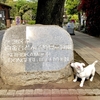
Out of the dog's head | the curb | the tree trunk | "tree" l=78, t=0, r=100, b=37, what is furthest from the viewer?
"tree" l=78, t=0, r=100, b=37

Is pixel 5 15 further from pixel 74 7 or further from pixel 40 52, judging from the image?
pixel 40 52

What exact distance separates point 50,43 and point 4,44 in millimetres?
1051

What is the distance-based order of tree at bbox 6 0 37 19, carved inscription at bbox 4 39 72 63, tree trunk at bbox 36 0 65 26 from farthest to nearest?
tree at bbox 6 0 37 19
tree trunk at bbox 36 0 65 26
carved inscription at bbox 4 39 72 63

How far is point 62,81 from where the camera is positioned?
17.9ft

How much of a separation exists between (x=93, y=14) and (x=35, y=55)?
14234mm

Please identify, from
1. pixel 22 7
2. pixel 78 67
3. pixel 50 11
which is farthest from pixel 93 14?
pixel 22 7

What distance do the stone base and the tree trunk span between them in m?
3.84

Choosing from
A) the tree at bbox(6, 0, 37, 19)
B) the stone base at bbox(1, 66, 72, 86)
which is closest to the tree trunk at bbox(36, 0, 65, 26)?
the stone base at bbox(1, 66, 72, 86)

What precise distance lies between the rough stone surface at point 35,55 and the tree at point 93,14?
12.9 meters

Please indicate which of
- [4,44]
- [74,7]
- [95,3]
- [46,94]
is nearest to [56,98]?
[46,94]

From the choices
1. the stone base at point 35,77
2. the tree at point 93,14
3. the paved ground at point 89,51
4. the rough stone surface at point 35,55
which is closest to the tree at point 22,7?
the tree at point 93,14

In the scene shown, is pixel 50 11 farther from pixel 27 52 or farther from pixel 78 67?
pixel 78 67

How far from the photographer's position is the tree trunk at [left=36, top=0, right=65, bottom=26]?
8.78 metres

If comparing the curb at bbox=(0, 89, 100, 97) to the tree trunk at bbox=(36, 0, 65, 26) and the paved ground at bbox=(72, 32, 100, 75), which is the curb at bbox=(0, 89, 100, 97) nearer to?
the paved ground at bbox=(72, 32, 100, 75)
